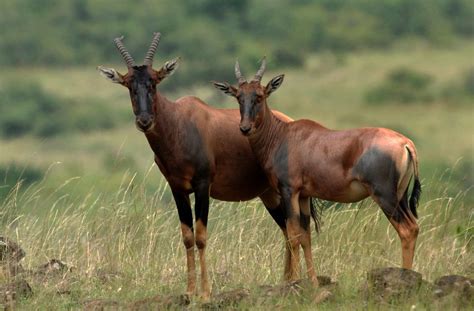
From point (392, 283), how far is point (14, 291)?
3.09 meters

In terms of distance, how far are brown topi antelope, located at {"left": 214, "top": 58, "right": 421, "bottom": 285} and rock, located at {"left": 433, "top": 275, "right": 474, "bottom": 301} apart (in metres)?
0.40

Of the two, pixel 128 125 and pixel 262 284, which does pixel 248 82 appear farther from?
pixel 128 125

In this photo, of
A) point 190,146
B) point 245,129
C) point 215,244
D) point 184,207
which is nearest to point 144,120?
point 190,146

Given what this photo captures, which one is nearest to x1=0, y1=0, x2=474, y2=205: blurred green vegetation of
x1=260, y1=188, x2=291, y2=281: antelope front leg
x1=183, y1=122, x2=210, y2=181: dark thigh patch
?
x1=260, y1=188, x2=291, y2=281: antelope front leg

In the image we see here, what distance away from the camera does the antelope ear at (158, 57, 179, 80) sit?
11519 mm

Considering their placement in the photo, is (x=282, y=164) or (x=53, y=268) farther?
(x=53, y=268)

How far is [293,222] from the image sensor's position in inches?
448

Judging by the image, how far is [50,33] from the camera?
6034cm

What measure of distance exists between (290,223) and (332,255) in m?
1.71

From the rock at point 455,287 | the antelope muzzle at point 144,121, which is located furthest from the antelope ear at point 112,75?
the rock at point 455,287

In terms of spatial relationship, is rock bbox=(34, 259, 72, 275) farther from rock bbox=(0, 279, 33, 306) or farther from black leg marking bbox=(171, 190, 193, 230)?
black leg marking bbox=(171, 190, 193, 230)

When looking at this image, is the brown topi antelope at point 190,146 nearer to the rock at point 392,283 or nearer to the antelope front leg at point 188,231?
the antelope front leg at point 188,231

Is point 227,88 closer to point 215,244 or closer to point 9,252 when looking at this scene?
point 215,244

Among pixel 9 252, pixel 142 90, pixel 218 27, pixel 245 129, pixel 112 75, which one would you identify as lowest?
pixel 9 252
